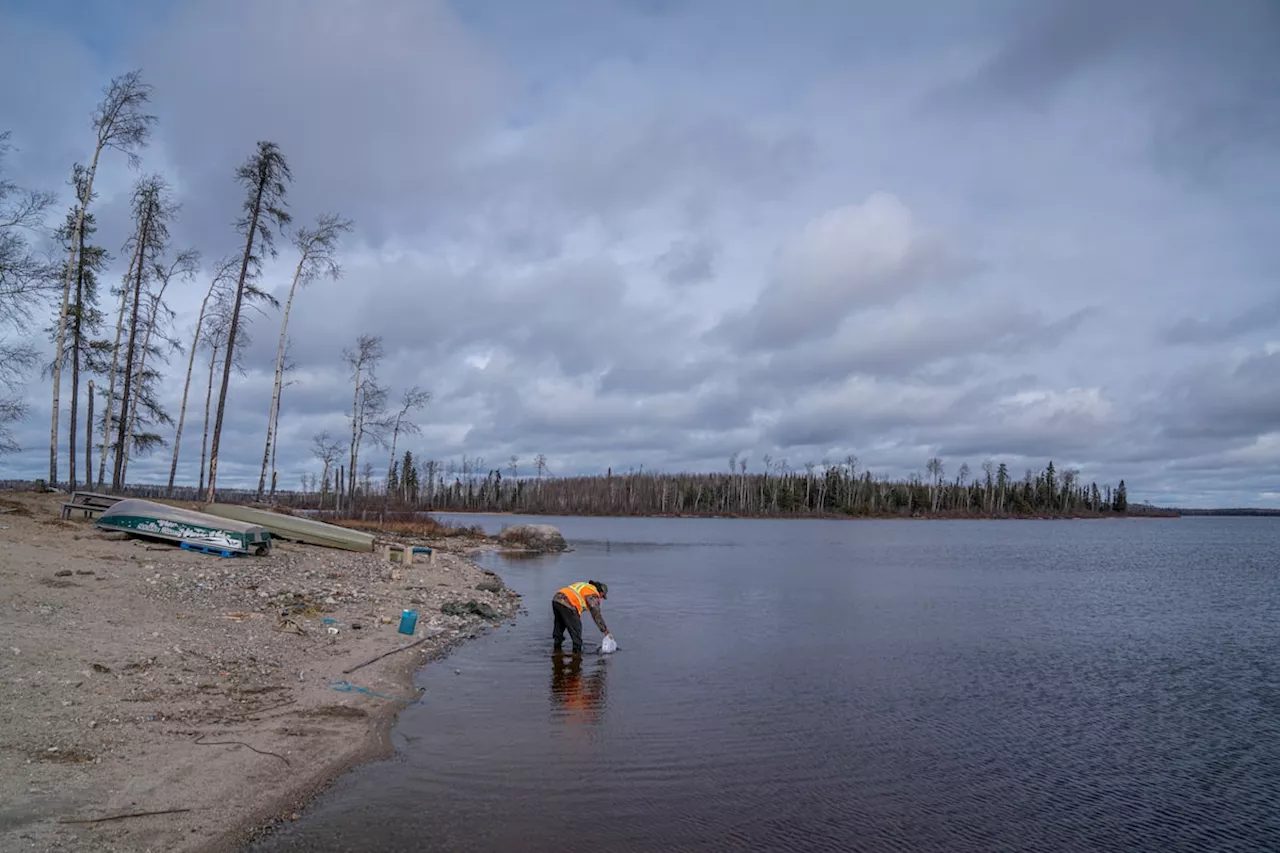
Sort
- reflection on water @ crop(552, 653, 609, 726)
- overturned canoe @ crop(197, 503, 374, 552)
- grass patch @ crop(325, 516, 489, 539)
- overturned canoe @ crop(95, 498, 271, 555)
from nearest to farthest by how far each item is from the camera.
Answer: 1. reflection on water @ crop(552, 653, 609, 726)
2. overturned canoe @ crop(95, 498, 271, 555)
3. overturned canoe @ crop(197, 503, 374, 552)
4. grass patch @ crop(325, 516, 489, 539)

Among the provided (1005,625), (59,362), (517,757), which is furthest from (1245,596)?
(59,362)

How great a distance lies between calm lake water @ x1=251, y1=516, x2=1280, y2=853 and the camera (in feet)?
30.3

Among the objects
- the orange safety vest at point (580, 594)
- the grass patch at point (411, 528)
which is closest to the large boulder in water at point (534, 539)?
the grass patch at point (411, 528)

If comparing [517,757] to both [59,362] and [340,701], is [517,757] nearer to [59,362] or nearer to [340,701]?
[340,701]

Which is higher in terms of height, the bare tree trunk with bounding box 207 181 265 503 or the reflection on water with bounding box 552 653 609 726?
the bare tree trunk with bounding box 207 181 265 503

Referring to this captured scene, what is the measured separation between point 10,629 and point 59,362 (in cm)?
2070

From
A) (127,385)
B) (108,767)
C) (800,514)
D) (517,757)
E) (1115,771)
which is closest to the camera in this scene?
(108,767)

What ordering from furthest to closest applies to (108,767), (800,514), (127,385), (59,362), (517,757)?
(800,514) → (127,385) → (59,362) → (517,757) → (108,767)

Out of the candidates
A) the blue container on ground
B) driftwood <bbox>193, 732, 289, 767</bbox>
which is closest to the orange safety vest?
the blue container on ground

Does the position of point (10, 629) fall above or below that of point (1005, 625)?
above

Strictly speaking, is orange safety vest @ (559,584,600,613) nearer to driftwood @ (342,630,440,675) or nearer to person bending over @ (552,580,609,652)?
person bending over @ (552,580,609,652)

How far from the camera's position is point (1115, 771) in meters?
12.1

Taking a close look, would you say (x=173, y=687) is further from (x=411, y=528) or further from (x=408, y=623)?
(x=411, y=528)

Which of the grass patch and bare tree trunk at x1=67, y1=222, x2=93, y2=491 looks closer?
bare tree trunk at x1=67, y1=222, x2=93, y2=491
